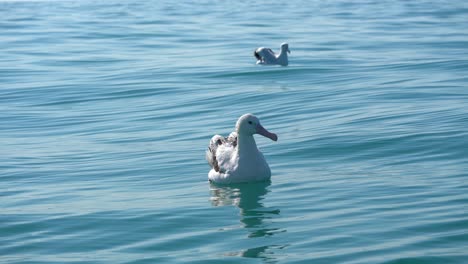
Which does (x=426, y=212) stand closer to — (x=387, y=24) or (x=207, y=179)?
(x=207, y=179)

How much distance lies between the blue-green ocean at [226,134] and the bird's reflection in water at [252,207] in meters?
0.04

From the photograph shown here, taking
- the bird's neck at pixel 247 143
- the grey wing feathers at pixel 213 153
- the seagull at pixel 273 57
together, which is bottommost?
the seagull at pixel 273 57

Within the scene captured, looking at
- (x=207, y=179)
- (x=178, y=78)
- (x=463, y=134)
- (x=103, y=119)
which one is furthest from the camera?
(x=178, y=78)

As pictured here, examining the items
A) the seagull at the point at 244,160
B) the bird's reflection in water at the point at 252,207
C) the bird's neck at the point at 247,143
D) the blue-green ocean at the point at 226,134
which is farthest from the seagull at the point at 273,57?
the bird's reflection in water at the point at 252,207

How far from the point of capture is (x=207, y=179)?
16.2 metres

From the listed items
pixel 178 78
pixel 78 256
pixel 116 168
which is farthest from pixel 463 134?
pixel 178 78

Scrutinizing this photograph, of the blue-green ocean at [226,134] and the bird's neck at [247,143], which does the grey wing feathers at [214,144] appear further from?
the bird's neck at [247,143]

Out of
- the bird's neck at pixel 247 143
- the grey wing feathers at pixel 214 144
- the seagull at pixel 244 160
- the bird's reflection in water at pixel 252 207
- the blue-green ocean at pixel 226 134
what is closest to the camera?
the bird's reflection in water at pixel 252 207

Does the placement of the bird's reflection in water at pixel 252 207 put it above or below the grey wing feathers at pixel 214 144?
below

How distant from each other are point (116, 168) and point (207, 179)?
1.82 meters

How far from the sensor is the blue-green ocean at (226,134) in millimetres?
12383

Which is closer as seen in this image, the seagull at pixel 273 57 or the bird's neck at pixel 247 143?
the bird's neck at pixel 247 143

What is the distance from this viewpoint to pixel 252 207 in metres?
14.2

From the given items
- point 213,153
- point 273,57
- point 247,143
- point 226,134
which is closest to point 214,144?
point 213,153
